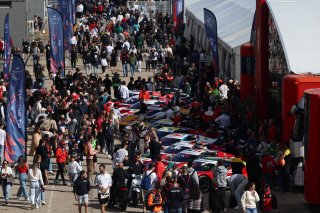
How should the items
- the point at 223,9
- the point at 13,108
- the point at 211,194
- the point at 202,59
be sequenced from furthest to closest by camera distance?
the point at 223,9
the point at 202,59
the point at 13,108
the point at 211,194

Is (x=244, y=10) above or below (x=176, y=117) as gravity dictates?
above

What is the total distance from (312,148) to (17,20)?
37.1m

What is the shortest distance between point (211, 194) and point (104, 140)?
908 centimetres

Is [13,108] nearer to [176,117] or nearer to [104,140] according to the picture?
[104,140]

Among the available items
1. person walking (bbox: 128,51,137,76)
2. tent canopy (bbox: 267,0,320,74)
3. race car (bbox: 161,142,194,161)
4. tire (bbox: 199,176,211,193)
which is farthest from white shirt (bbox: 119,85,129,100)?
tire (bbox: 199,176,211,193)

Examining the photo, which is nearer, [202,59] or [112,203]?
[112,203]

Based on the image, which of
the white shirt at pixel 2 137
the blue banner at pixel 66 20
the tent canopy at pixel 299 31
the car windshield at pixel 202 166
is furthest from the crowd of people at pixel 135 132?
the tent canopy at pixel 299 31

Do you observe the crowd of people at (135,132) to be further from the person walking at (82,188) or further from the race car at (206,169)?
the race car at (206,169)

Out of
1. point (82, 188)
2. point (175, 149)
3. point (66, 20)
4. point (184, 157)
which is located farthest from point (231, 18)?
point (82, 188)

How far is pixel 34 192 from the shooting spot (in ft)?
99.6

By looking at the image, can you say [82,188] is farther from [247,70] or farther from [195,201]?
[247,70]

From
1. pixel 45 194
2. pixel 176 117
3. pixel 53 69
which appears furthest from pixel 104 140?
pixel 53 69

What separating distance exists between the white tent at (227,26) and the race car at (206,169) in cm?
1234

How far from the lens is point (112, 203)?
30.5m
